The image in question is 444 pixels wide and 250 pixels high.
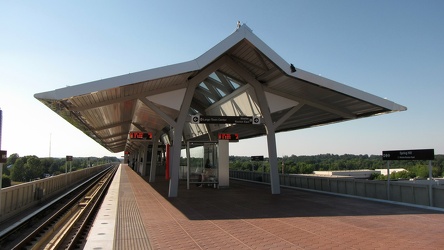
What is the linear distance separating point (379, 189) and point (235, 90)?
8.72 metres

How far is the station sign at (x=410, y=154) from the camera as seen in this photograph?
480 inches

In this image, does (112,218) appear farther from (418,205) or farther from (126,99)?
(418,205)

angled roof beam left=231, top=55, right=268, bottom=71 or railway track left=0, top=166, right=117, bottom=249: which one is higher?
angled roof beam left=231, top=55, right=268, bottom=71

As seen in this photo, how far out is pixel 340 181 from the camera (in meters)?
17.0

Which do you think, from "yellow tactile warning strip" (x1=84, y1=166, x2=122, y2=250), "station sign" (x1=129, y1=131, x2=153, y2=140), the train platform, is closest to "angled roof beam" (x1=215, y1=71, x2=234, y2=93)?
"station sign" (x1=129, y1=131, x2=153, y2=140)

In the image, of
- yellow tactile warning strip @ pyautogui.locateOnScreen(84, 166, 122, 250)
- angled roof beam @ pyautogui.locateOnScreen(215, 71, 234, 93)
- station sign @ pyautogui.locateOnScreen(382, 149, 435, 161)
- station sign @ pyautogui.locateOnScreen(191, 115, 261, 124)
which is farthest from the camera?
angled roof beam @ pyautogui.locateOnScreen(215, 71, 234, 93)

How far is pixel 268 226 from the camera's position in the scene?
932 centimetres

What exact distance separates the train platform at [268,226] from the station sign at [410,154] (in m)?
1.79

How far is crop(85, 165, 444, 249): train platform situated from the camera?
7.42 m

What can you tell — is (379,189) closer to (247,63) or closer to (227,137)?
(247,63)

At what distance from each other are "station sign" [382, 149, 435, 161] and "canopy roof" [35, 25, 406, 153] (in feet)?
8.84

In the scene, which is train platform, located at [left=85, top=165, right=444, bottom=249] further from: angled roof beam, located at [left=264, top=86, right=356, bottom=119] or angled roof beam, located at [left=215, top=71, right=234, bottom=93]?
angled roof beam, located at [left=215, top=71, right=234, bottom=93]

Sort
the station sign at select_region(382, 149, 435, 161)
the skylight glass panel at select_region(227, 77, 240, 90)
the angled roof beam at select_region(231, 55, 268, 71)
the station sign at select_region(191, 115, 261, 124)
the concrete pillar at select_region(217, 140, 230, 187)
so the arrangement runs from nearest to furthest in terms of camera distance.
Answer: the station sign at select_region(382, 149, 435, 161)
the angled roof beam at select_region(231, 55, 268, 71)
the station sign at select_region(191, 115, 261, 124)
the skylight glass panel at select_region(227, 77, 240, 90)
the concrete pillar at select_region(217, 140, 230, 187)

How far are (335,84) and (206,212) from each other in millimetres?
7810
